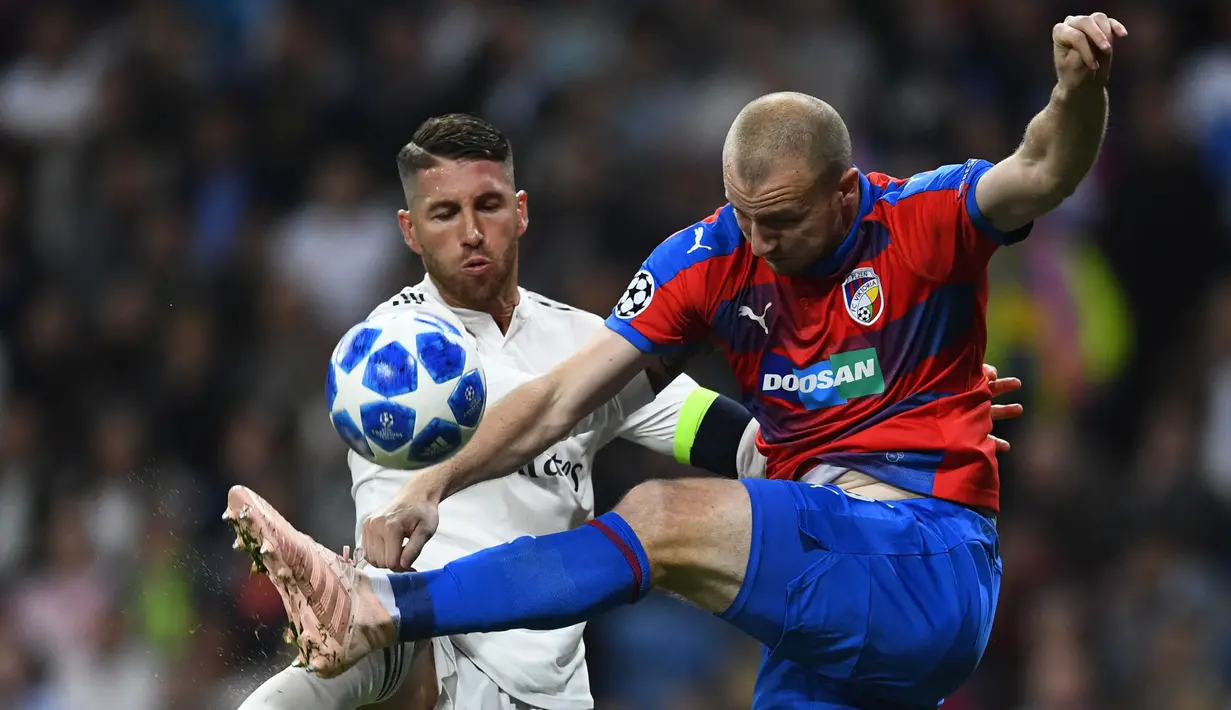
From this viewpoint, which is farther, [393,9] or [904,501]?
[393,9]

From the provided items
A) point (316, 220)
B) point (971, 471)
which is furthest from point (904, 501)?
point (316, 220)

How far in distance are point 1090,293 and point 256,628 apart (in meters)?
4.51

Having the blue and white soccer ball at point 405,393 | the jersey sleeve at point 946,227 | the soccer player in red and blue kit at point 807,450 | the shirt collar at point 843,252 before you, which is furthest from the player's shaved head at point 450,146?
the jersey sleeve at point 946,227

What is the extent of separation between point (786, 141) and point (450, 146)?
4.26 feet

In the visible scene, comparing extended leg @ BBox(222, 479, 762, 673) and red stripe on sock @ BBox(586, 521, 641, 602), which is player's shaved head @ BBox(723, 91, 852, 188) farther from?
red stripe on sock @ BBox(586, 521, 641, 602)

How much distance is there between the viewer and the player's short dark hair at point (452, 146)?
16.3ft

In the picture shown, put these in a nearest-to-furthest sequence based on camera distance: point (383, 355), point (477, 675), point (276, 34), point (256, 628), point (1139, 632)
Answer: point (383, 355) → point (477, 675) → point (256, 628) → point (1139, 632) → point (276, 34)

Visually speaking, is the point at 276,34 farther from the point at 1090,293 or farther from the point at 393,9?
the point at 1090,293

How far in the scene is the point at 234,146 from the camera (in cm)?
959

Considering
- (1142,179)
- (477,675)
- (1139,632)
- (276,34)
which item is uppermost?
(276,34)

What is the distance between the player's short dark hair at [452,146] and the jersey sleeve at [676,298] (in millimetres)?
856

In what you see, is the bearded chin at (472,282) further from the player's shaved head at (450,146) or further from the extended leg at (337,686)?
the extended leg at (337,686)

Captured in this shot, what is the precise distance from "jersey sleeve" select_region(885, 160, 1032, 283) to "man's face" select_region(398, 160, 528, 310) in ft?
4.15

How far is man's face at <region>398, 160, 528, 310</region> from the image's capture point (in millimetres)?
4895
